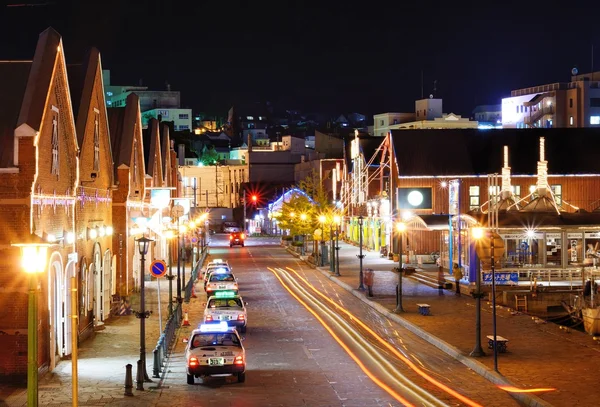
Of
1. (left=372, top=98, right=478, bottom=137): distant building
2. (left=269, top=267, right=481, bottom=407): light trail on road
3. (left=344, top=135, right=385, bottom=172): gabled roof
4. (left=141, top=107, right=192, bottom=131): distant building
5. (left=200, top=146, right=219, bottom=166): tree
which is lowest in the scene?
(left=269, top=267, right=481, bottom=407): light trail on road

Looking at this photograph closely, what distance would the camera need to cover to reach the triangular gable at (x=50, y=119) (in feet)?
83.4

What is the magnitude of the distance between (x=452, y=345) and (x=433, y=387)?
21.4ft

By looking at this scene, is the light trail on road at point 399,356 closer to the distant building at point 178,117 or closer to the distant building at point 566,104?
the distant building at point 566,104

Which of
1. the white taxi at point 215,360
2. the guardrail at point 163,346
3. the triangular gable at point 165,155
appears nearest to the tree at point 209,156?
the triangular gable at point 165,155

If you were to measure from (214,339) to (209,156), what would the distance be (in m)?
149

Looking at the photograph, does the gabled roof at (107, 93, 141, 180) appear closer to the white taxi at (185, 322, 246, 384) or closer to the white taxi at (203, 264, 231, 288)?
the white taxi at (203, 264, 231, 288)

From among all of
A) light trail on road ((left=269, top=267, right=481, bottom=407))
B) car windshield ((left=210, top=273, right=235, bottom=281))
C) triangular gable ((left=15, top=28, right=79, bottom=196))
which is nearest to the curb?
light trail on road ((left=269, top=267, right=481, bottom=407))

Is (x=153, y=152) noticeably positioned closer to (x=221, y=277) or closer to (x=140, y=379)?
(x=221, y=277)

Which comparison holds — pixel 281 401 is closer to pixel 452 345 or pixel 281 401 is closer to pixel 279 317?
pixel 452 345

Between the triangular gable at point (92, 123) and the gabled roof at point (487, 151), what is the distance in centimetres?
3820

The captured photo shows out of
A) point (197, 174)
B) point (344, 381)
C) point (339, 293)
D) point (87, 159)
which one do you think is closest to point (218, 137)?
point (197, 174)

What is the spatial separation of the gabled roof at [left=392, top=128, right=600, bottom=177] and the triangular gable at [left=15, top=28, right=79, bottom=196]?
45.4 meters

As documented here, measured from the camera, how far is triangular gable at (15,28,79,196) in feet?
83.4

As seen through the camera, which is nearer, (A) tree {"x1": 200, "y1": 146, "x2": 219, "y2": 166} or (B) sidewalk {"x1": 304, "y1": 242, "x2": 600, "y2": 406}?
(B) sidewalk {"x1": 304, "y1": 242, "x2": 600, "y2": 406}
